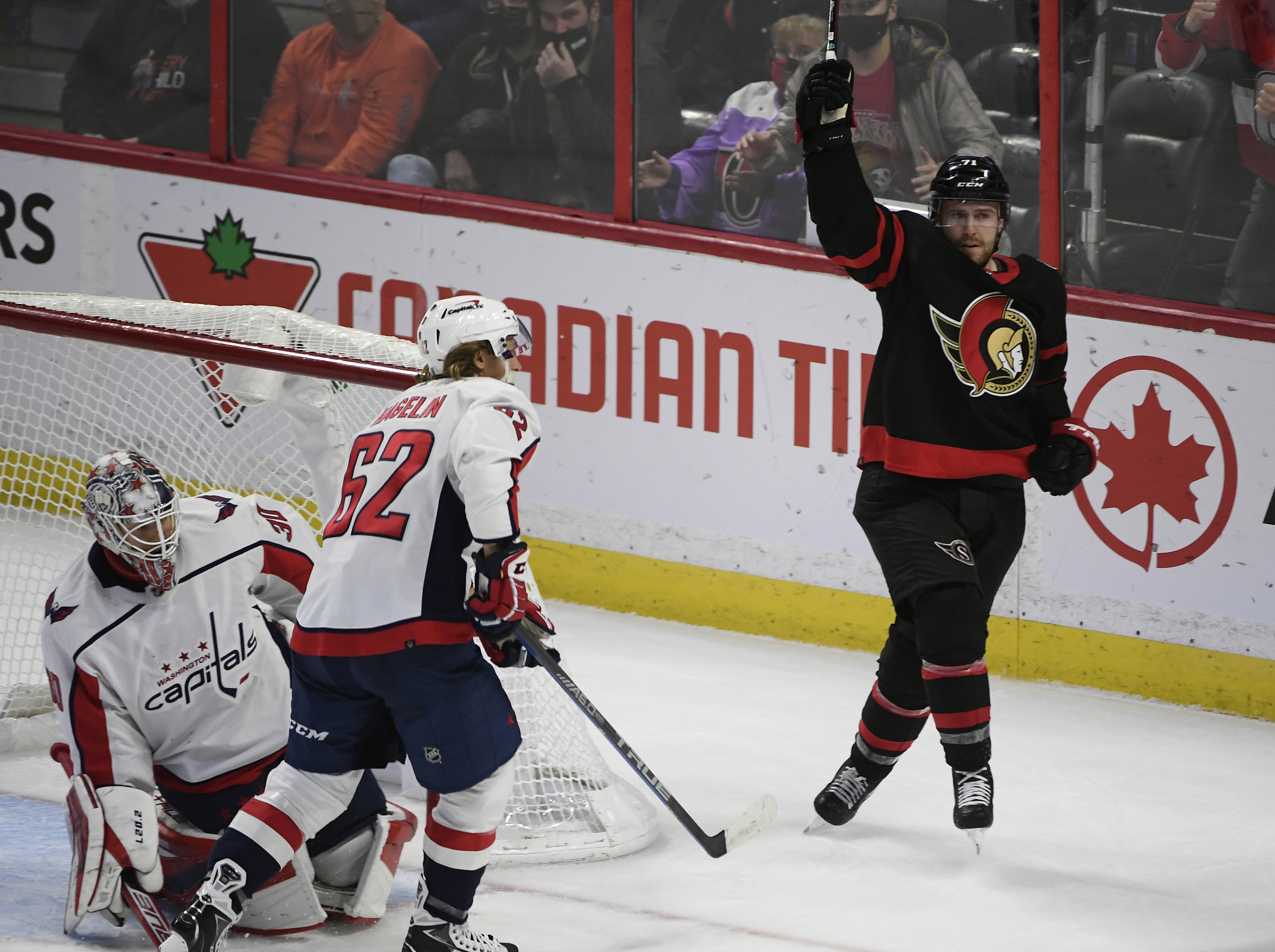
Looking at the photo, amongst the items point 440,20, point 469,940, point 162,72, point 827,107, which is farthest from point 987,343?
point 162,72

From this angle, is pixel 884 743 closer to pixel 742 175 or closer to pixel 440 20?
pixel 742 175

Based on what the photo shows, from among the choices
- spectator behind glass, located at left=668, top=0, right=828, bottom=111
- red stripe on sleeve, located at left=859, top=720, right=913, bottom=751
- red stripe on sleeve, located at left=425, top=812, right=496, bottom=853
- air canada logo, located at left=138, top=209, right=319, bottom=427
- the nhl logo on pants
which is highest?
spectator behind glass, located at left=668, top=0, right=828, bottom=111

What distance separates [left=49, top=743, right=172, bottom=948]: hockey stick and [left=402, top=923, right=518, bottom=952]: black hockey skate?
420 mm

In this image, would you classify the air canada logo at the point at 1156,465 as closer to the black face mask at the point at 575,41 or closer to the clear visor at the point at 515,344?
the black face mask at the point at 575,41

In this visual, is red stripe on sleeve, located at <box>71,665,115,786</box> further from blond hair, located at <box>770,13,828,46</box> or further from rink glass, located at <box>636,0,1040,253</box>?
Result: blond hair, located at <box>770,13,828,46</box>

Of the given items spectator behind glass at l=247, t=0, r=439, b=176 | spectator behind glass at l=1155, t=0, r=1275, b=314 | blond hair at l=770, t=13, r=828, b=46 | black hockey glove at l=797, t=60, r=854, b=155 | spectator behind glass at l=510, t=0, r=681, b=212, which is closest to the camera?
black hockey glove at l=797, t=60, r=854, b=155

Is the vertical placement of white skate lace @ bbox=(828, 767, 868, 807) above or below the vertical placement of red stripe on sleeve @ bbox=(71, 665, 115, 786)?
below

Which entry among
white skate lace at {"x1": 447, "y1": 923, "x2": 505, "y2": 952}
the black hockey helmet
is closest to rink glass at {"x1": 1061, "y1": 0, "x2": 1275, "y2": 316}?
the black hockey helmet

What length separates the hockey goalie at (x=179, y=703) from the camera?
3133 millimetres

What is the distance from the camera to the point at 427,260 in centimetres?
550

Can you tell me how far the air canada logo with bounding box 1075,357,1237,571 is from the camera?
4.44 m

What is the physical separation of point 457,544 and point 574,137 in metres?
2.64

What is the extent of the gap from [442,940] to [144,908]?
0.53 metres

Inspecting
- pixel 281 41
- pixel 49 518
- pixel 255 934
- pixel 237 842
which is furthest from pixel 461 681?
pixel 281 41
